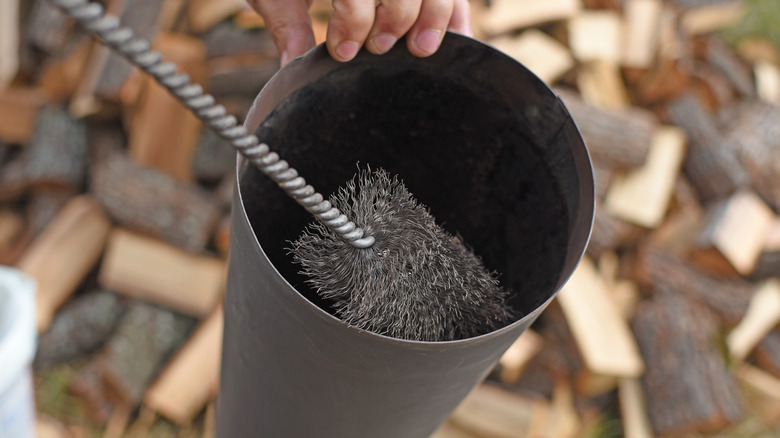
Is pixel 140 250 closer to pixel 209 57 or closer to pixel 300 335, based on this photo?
pixel 209 57

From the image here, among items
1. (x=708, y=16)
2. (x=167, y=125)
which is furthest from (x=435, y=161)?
(x=708, y=16)

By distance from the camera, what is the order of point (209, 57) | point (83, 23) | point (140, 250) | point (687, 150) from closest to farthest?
point (83, 23), point (140, 250), point (209, 57), point (687, 150)

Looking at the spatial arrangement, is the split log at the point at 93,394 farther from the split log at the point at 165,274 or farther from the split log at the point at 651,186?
the split log at the point at 651,186

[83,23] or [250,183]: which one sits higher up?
[83,23]

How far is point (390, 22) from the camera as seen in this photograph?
2.96ft

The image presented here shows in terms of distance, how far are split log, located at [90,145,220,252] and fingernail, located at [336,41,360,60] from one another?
55.8 inches

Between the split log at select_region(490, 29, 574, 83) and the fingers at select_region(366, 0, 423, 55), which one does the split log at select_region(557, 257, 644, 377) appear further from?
the fingers at select_region(366, 0, 423, 55)

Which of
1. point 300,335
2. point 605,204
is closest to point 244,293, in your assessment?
point 300,335

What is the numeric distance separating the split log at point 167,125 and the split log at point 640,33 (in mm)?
1938

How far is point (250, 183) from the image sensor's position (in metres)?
0.97

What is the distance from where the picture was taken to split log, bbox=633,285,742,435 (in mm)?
2191

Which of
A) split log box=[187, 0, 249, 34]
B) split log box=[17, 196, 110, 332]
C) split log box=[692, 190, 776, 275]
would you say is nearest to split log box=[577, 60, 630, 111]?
split log box=[692, 190, 776, 275]

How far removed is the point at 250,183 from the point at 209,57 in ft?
5.19

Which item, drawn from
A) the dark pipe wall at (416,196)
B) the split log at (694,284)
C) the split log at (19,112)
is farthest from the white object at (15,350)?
the split log at (694,284)
